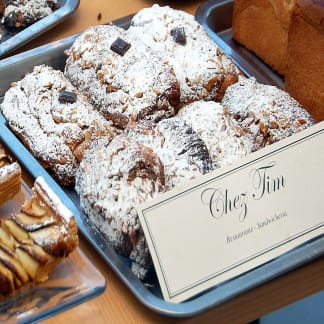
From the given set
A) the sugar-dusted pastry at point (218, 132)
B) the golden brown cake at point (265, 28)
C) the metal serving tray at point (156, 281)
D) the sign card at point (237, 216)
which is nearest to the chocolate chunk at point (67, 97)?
the metal serving tray at point (156, 281)

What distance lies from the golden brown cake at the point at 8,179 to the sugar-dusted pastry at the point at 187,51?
458 millimetres

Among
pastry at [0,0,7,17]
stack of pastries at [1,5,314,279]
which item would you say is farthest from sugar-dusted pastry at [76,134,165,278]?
pastry at [0,0,7,17]

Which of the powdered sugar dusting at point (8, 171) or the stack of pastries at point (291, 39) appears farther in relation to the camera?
the stack of pastries at point (291, 39)

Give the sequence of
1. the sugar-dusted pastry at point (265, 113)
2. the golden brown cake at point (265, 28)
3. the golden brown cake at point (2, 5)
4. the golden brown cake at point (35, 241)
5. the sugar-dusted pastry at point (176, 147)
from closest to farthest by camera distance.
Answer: the golden brown cake at point (35, 241) → the sugar-dusted pastry at point (176, 147) → the sugar-dusted pastry at point (265, 113) → the golden brown cake at point (265, 28) → the golden brown cake at point (2, 5)

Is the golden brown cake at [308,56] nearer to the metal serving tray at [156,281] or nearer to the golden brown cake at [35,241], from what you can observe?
the metal serving tray at [156,281]

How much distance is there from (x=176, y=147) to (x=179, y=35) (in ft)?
1.41

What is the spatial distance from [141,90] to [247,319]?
20.3 inches

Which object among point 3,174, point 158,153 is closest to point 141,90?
point 158,153

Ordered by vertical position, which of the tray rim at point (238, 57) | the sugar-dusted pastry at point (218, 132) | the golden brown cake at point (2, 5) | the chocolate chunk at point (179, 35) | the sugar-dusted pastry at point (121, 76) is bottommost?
the tray rim at point (238, 57)

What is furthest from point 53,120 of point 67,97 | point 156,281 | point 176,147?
point 156,281

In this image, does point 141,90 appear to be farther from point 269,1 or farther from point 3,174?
point 269,1

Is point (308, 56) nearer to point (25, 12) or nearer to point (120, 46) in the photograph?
point (120, 46)

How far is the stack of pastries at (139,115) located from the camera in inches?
46.6

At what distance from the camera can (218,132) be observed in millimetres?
1316
